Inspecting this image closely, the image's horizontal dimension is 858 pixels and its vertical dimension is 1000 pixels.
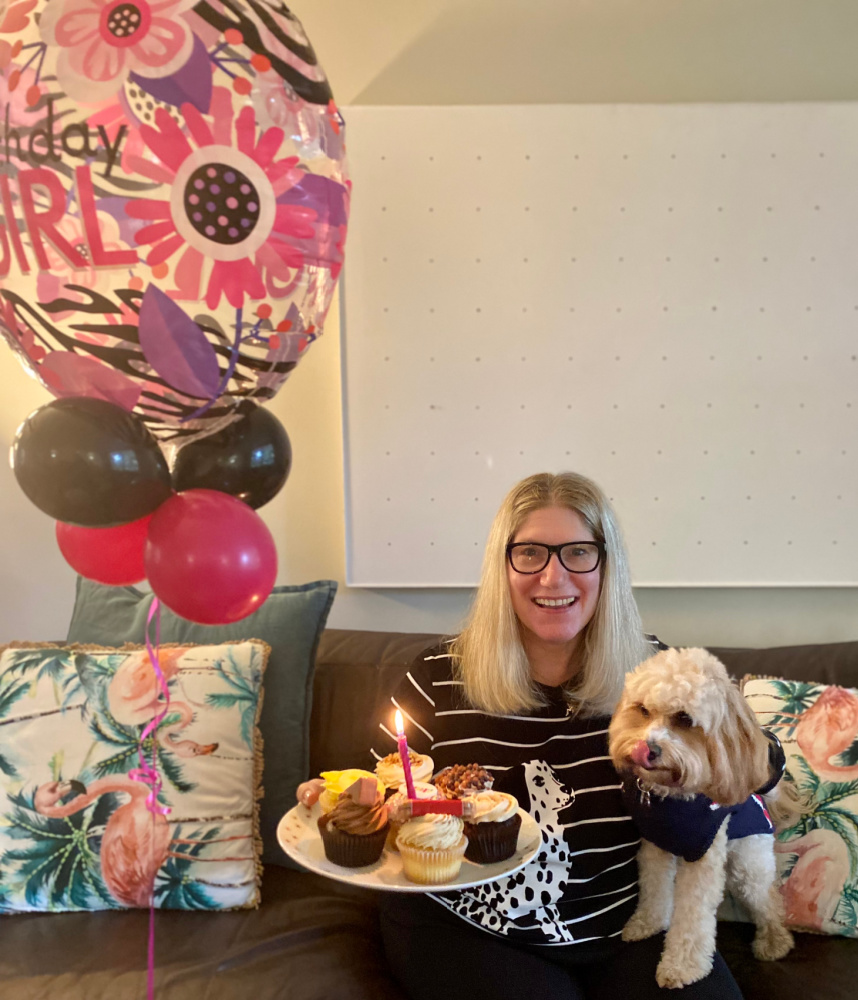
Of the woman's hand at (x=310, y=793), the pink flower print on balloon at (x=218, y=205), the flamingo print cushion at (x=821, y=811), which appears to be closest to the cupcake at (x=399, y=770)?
the woman's hand at (x=310, y=793)

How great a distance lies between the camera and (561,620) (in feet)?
4.82

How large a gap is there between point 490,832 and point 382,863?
200 millimetres

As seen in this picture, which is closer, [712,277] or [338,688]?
[338,688]

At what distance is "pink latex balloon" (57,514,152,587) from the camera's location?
1026 millimetres

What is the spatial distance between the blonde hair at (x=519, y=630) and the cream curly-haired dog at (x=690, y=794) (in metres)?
0.15

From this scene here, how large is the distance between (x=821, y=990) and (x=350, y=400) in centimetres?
170

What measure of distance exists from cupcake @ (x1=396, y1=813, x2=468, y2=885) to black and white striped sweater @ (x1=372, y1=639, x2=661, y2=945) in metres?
0.17

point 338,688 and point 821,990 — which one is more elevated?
point 338,688

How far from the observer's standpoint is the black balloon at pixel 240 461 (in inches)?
39.8

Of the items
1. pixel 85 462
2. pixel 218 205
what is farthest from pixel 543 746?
pixel 218 205

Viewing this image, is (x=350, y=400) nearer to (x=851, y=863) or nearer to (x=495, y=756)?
(x=495, y=756)

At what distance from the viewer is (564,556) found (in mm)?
1483

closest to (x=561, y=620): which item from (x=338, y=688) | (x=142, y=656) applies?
(x=338, y=688)

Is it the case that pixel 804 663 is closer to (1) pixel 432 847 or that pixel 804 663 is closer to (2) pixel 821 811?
(2) pixel 821 811
